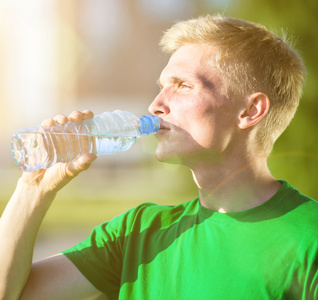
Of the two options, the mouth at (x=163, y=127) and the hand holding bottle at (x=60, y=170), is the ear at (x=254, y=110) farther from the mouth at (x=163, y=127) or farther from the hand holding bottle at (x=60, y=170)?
the hand holding bottle at (x=60, y=170)

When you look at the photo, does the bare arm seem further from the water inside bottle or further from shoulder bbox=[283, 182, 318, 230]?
shoulder bbox=[283, 182, 318, 230]

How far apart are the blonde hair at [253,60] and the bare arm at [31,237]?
0.56 m

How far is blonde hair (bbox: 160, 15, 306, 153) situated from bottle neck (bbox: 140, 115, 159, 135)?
0.95 feet

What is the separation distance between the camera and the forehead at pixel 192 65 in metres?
2.01

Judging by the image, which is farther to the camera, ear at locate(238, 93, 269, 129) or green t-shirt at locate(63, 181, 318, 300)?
ear at locate(238, 93, 269, 129)

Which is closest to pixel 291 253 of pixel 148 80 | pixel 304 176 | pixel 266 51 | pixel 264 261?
pixel 264 261

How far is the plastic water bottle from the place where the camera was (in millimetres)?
1918

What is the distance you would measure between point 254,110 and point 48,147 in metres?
0.76

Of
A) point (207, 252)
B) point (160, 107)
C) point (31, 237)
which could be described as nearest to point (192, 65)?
point (160, 107)

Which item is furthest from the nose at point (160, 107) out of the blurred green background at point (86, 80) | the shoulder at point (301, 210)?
the blurred green background at point (86, 80)

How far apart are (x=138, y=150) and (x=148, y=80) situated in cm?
166

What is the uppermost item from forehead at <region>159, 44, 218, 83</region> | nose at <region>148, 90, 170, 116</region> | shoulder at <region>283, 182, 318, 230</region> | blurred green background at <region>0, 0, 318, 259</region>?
forehead at <region>159, 44, 218, 83</region>

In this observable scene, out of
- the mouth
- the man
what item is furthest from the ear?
the mouth

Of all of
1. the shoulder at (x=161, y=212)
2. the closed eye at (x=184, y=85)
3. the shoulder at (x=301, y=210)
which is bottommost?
the shoulder at (x=161, y=212)
